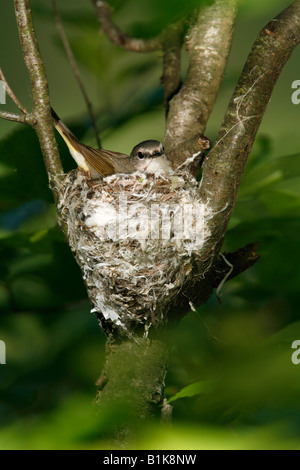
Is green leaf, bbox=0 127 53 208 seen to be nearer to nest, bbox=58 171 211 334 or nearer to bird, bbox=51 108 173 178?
bird, bbox=51 108 173 178

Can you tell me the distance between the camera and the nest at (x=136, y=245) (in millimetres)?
2430

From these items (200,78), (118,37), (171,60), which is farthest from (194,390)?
(118,37)

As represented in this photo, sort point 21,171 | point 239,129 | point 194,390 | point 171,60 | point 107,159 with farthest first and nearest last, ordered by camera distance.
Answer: point 171,60 < point 107,159 < point 21,171 < point 239,129 < point 194,390

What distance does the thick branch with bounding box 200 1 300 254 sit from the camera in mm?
2324

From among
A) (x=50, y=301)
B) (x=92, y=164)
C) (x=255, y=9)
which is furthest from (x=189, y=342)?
(x=255, y=9)

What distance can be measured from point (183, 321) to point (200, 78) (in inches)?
57.6

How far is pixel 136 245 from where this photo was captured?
2.51 meters

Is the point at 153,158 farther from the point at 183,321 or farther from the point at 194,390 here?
the point at 194,390

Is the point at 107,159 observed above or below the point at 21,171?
above

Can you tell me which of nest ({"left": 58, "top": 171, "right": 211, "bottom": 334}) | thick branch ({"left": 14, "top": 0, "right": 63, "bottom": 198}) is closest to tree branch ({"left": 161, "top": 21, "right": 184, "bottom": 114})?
nest ({"left": 58, "top": 171, "right": 211, "bottom": 334})

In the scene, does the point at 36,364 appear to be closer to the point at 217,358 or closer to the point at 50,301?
the point at 50,301

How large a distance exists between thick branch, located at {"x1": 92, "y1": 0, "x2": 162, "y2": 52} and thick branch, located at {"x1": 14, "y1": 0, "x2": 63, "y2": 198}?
1400mm

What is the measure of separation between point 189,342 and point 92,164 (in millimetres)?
1146

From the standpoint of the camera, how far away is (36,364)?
9.12 ft
